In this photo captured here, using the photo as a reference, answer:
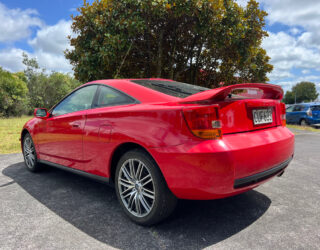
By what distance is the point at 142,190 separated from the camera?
97.3 inches

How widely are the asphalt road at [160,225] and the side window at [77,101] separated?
1.10 metres

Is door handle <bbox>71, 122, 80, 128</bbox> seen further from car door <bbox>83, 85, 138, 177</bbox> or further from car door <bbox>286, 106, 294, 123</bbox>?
car door <bbox>286, 106, 294, 123</bbox>

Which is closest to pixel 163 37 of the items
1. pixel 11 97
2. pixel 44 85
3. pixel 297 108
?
pixel 297 108

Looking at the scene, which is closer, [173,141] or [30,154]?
[173,141]

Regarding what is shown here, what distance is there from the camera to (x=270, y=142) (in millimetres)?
2408

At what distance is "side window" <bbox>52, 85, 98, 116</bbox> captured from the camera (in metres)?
3.26

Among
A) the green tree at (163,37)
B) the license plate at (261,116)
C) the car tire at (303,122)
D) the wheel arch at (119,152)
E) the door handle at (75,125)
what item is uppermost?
the green tree at (163,37)

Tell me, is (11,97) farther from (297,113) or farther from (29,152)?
(297,113)

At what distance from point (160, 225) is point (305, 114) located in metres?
15.2

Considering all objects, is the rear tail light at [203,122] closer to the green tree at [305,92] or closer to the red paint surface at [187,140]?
the red paint surface at [187,140]

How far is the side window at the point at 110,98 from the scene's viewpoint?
2.74 meters

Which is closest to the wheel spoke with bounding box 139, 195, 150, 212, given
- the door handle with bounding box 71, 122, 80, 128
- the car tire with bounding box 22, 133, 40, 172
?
the door handle with bounding box 71, 122, 80, 128

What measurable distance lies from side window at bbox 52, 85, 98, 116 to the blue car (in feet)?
48.5

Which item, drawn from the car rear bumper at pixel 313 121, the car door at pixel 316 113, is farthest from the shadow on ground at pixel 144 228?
the car door at pixel 316 113
